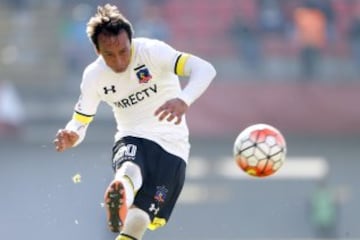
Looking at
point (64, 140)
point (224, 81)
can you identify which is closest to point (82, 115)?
point (64, 140)

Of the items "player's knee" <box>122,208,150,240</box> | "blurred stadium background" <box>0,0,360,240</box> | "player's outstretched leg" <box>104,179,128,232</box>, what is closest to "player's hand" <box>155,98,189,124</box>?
"player's outstretched leg" <box>104,179,128,232</box>

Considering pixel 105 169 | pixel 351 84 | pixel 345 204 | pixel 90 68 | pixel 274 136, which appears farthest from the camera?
pixel 351 84

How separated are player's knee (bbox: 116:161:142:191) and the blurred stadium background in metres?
11.4

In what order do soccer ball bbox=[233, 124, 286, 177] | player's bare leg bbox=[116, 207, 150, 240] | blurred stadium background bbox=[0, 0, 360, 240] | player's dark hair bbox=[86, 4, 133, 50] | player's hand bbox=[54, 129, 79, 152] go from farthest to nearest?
blurred stadium background bbox=[0, 0, 360, 240]
soccer ball bbox=[233, 124, 286, 177]
player's hand bbox=[54, 129, 79, 152]
player's dark hair bbox=[86, 4, 133, 50]
player's bare leg bbox=[116, 207, 150, 240]

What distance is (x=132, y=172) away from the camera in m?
7.21

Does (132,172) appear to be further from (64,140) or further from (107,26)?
(107,26)

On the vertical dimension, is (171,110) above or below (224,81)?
below

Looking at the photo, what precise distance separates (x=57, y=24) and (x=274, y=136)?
13.2 meters

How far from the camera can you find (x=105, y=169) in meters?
13.5

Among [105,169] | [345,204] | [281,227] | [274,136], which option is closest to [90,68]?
[274,136]

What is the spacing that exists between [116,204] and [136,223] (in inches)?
17.1

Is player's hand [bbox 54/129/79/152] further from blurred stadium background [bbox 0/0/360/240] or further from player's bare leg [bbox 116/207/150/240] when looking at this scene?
blurred stadium background [bbox 0/0/360/240]

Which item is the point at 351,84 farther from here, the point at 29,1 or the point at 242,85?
the point at 29,1

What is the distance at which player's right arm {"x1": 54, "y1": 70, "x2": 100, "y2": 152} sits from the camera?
736 centimetres
